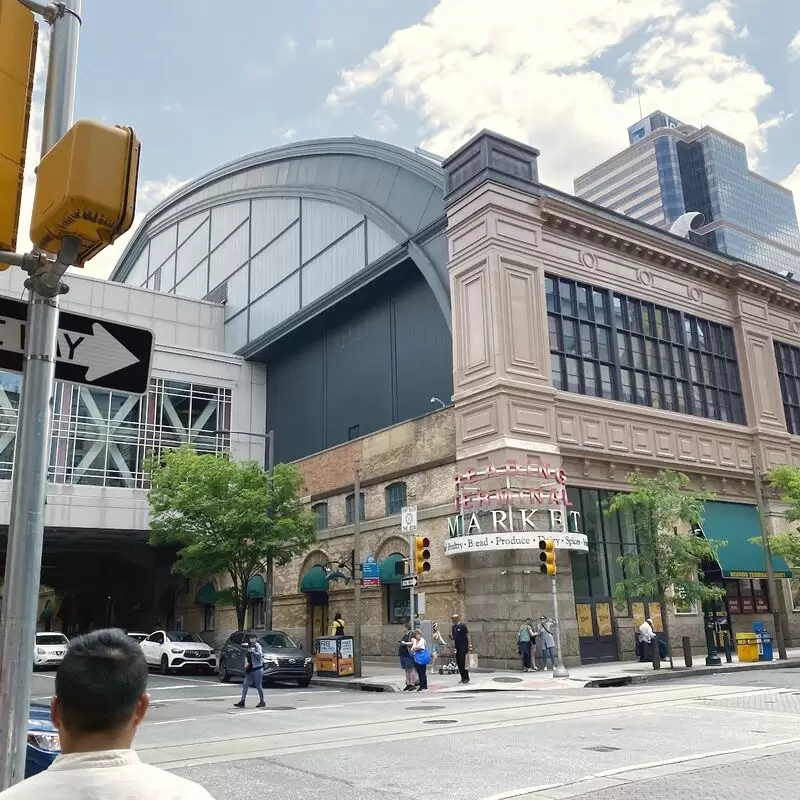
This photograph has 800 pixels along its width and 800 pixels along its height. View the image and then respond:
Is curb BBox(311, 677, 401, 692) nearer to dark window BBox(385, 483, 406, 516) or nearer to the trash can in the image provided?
dark window BBox(385, 483, 406, 516)

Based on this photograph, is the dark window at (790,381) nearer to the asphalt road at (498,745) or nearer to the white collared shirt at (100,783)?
the asphalt road at (498,745)

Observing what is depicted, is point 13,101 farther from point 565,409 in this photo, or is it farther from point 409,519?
point 565,409

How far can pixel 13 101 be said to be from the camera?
13.7 feet

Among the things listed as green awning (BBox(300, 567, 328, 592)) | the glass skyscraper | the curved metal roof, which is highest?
the glass skyscraper

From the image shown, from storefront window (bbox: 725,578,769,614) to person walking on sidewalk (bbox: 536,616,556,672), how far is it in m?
11.1

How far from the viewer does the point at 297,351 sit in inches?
1756

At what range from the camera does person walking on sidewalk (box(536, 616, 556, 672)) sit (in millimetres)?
24609

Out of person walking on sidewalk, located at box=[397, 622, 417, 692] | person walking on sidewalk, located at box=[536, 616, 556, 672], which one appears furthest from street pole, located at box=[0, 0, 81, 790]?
person walking on sidewalk, located at box=[536, 616, 556, 672]

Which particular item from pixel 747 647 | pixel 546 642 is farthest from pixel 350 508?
pixel 747 647

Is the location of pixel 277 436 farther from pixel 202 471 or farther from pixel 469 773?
pixel 469 773

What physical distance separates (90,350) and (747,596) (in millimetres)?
33503

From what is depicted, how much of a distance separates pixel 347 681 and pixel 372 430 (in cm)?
1454

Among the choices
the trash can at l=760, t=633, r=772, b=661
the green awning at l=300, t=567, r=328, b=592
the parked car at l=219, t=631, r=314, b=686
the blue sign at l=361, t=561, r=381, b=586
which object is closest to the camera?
the parked car at l=219, t=631, r=314, b=686

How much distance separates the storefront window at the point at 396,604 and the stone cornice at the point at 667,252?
15161mm
